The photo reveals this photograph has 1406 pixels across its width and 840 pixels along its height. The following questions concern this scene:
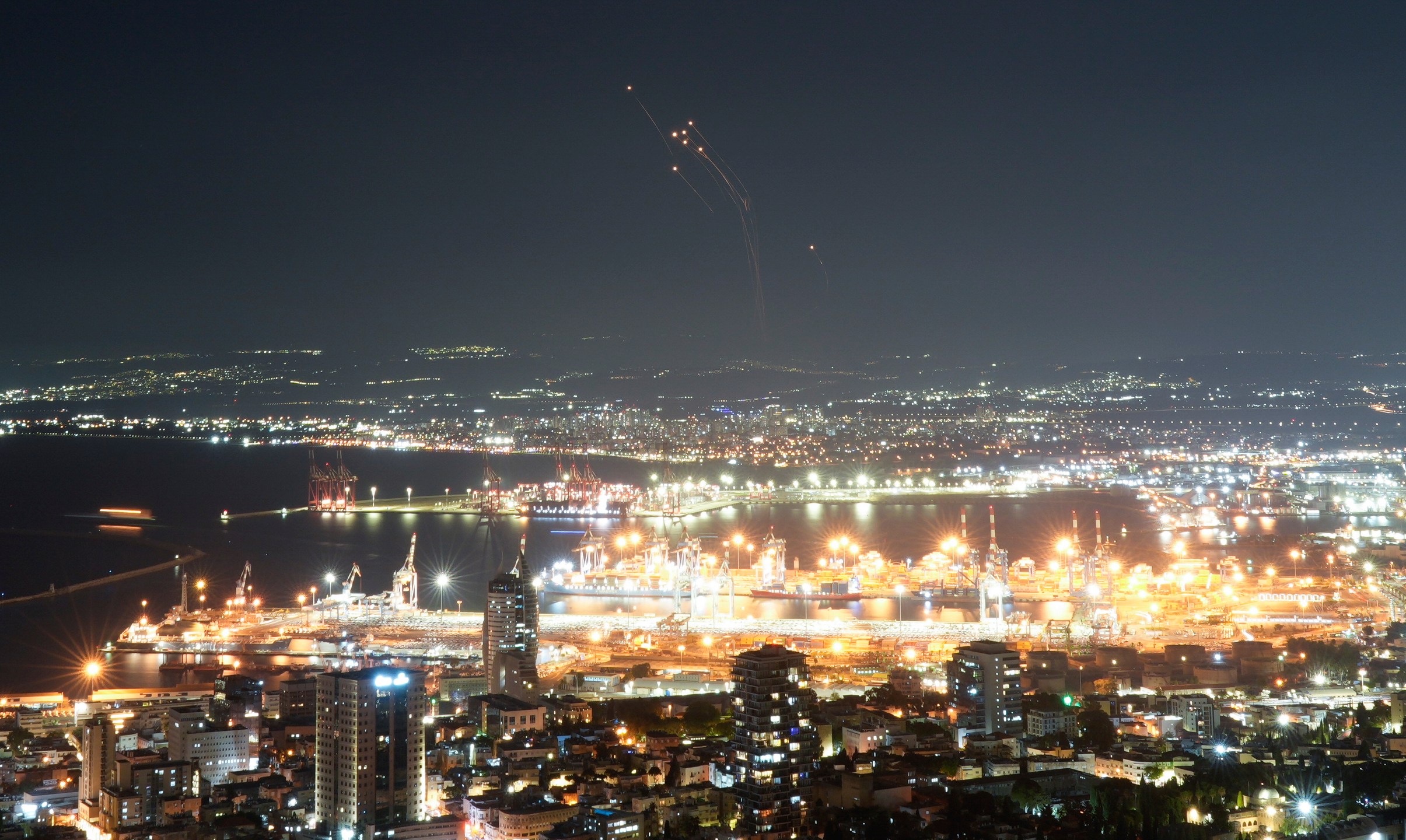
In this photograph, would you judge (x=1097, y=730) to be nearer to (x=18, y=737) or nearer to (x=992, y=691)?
(x=992, y=691)

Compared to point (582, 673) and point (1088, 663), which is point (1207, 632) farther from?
point (582, 673)

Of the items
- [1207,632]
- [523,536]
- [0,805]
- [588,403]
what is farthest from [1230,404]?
[0,805]

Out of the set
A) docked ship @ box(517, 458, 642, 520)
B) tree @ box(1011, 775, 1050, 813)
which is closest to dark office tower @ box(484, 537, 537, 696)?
tree @ box(1011, 775, 1050, 813)

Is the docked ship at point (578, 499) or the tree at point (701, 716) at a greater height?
the docked ship at point (578, 499)

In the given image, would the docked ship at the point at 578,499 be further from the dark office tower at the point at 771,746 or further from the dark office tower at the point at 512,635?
the dark office tower at the point at 771,746

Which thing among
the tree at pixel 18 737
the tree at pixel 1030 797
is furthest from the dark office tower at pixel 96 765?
the tree at pixel 1030 797

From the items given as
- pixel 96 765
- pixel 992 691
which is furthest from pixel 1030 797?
pixel 96 765
